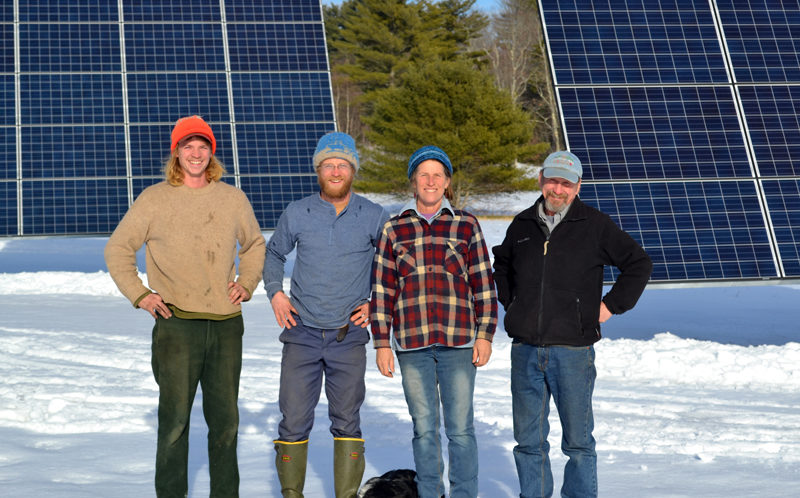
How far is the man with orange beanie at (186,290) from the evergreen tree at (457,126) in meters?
28.3

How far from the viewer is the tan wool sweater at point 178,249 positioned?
4.62 m

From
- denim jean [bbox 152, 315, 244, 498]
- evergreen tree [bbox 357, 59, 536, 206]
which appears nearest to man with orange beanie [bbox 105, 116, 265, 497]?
denim jean [bbox 152, 315, 244, 498]

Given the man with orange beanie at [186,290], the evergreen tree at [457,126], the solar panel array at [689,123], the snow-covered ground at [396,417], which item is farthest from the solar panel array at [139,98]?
the evergreen tree at [457,126]

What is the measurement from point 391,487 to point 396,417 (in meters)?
2.59

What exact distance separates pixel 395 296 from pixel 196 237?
1.10 m

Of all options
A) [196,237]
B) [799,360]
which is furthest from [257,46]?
[196,237]

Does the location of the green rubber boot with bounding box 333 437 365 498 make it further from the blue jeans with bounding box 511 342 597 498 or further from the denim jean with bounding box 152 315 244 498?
the blue jeans with bounding box 511 342 597 498

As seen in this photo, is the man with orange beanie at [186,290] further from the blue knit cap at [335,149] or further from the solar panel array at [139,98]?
the solar panel array at [139,98]

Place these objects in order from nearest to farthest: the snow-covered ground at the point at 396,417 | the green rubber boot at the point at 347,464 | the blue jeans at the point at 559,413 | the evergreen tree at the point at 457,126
A: the blue jeans at the point at 559,413
the green rubber boot at the point at 347,464
the snow-covered ground at the point at 396,417
the evergreen tree at the point at 457,126

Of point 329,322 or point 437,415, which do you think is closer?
point 437,415

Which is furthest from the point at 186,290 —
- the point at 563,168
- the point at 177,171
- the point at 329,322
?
the point at 563,168

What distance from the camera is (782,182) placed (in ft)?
33.6

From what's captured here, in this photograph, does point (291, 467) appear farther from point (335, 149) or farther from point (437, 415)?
point (335, 149)

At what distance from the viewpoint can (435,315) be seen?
181 inches
